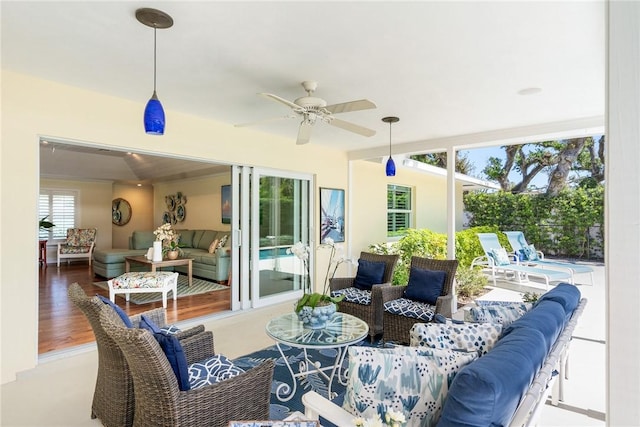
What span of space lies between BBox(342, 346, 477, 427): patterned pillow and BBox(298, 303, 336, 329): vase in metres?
1.33

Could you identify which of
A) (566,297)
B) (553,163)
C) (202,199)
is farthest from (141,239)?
(553,163)

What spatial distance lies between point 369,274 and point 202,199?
5650mm

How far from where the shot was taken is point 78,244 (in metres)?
9.02

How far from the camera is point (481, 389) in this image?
1.03 metres

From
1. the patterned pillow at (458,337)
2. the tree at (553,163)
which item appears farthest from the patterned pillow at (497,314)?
the tree at (553,163)

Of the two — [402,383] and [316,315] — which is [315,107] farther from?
[402,383]

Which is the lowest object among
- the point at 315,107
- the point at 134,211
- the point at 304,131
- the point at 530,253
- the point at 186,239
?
the point at 530,253

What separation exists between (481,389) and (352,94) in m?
2.92

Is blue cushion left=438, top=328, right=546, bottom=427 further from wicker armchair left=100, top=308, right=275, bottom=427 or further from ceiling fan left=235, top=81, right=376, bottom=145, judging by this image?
ceiling fan left=235, top=81, right=376, bottom=145

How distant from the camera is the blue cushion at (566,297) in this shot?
2076 millimetres

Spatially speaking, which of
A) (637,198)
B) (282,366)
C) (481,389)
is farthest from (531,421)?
(282,366)

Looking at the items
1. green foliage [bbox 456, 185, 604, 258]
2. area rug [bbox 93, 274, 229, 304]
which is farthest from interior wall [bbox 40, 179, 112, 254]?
green foliage [bbox 456, 185, 604, 258]

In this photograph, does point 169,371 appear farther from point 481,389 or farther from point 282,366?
point 282,366

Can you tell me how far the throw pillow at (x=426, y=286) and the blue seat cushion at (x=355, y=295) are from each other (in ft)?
1.54
